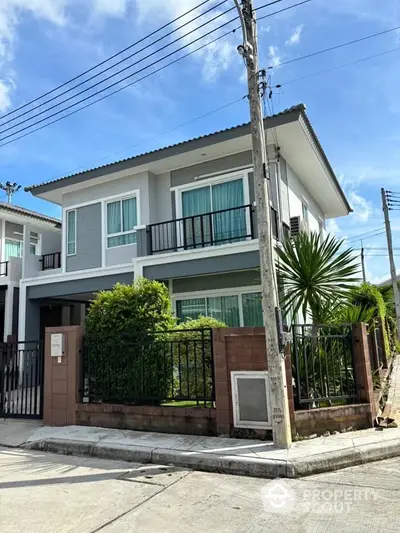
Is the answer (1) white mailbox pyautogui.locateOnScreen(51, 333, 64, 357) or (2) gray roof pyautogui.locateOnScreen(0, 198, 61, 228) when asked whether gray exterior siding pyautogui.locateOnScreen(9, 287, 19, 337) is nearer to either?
(2) gray roof pyautogui.locateOnScreen(0, 198, 61, 228)

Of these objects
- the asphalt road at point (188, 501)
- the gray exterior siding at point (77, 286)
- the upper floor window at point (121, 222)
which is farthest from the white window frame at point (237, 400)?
the upper floor window at point (121, 222)

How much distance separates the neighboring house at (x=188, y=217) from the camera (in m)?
11.0

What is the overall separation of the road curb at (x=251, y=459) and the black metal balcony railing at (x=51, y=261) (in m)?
11.0

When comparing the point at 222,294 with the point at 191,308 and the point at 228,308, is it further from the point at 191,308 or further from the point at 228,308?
the point at 191,308

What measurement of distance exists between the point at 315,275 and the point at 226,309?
520 centimetres

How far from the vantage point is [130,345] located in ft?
24.2

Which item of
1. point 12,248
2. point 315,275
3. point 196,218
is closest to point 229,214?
point 196,218

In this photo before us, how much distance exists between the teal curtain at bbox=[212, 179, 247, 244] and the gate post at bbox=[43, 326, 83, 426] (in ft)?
17.1

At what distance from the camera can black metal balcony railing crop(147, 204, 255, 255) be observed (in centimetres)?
1148

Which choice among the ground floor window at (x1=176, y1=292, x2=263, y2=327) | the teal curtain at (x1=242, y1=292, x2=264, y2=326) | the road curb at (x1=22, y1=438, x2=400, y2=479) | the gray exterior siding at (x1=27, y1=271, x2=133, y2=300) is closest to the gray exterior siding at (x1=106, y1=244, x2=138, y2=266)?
the gray exterior siding at (x1=27, y1=271, x2=133, y2=300)

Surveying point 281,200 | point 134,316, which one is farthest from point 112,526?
Result: point 281,200

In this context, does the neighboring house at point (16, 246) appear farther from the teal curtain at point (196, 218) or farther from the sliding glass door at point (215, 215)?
the sliding glass door at point (215, 215)

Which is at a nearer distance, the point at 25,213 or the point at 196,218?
the point at 196,218

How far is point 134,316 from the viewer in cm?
779
